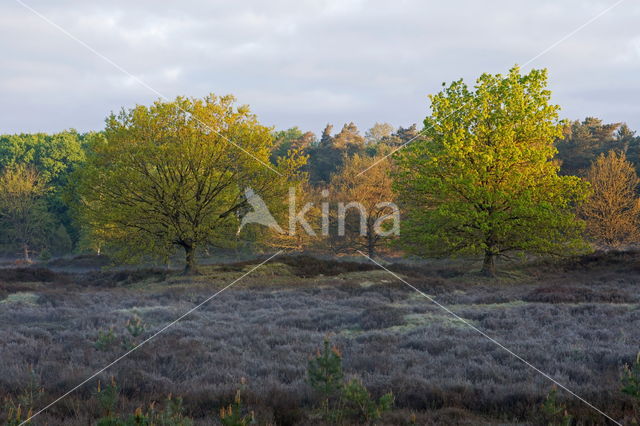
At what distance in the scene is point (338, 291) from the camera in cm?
1759

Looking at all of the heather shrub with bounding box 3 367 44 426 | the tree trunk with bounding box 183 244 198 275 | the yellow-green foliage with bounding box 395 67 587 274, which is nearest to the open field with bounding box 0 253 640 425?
the heather shrub with bounding box 3 367 44 426

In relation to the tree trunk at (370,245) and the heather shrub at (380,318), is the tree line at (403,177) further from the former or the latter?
the tree trunk at (370,245)

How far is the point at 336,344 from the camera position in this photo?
9781mm

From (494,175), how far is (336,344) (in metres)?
14.7

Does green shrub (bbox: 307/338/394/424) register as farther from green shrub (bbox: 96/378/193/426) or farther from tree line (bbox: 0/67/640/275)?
tree line (bbox: 0/67/640/275)

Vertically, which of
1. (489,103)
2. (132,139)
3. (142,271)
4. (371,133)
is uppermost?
(371,133)

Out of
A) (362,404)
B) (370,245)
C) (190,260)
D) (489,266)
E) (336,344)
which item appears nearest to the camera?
(362,404)

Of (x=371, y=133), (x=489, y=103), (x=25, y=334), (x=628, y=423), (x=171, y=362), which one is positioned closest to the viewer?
(x=628, y=423)

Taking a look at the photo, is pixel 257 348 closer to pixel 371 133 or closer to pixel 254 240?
pixel 254 240

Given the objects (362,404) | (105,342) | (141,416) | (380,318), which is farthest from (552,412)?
(105,342)

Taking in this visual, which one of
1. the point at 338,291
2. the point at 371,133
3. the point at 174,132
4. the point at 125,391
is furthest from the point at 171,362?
the point at 371,133

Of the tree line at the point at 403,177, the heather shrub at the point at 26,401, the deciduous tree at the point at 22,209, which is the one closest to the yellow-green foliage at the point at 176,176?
the tree line at the point at 403,177

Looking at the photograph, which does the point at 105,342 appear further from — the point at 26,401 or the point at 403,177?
the point at 403,177

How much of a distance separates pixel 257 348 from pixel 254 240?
21.7 m
